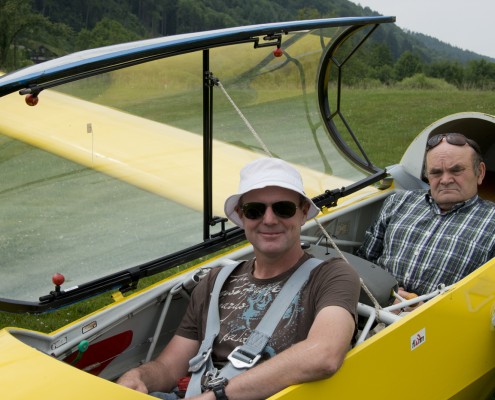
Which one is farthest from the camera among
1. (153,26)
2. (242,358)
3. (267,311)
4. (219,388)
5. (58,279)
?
(153,26)

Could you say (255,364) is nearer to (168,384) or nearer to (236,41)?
(168,384)

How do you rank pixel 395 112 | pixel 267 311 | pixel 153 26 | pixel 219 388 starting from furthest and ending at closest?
1. pixel 153 26
2. pixel 395 112
3. pixel 267 311
4. pixel 219 388

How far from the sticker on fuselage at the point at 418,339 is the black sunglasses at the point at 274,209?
2.61 ft

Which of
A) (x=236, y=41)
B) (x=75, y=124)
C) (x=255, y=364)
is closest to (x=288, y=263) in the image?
(x=255, y=364)

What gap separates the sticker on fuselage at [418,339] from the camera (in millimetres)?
3061

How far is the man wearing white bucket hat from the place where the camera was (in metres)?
2.54

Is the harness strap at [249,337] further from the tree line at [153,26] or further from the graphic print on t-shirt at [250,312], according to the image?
the tree line at [153,26]

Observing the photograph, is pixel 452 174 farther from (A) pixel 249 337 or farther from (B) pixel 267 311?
(A) pixel 249 337

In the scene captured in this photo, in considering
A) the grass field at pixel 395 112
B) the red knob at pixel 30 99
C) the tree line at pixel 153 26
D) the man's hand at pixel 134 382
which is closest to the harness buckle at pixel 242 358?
the man's hand at pixel 134 382

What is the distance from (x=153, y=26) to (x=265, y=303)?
253 ft

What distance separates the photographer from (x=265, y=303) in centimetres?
288

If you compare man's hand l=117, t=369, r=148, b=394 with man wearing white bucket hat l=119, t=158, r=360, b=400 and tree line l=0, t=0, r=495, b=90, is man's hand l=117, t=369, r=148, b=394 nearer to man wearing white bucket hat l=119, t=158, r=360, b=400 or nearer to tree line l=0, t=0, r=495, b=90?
man wearing white bucket hat l=119, t=158, r=360, b=400

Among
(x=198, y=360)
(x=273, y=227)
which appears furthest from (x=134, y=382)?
(x=273, y=227)

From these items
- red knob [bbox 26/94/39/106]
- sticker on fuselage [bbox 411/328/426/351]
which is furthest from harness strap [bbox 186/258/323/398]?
red knob [bbox 26/94/39/106]
